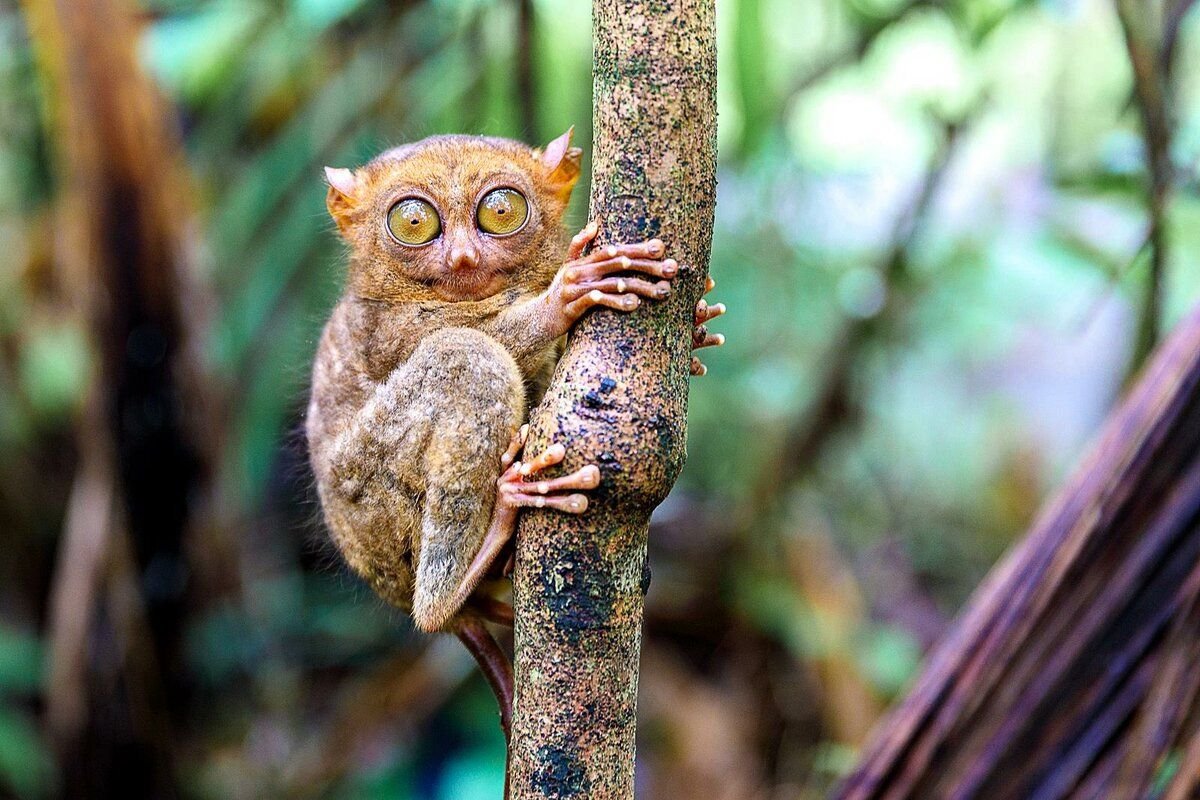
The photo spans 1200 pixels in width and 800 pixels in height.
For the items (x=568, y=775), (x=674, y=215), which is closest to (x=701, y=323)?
(x=674, y=215)

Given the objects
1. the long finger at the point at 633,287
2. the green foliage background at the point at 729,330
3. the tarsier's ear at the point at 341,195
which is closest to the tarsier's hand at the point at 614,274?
the long finger at the point at 633,287

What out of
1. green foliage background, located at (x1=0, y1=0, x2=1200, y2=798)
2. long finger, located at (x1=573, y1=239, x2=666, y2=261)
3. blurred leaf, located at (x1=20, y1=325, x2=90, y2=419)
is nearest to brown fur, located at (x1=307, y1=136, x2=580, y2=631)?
long finger, located at (x1=573, y1=239, x2=666, y2=261)

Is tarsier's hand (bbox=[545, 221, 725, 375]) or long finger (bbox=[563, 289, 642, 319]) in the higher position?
tarsier's hand (bbox=[545, 221, 725, 375])

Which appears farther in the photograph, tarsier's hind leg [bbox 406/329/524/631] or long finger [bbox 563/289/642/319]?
tarsier's hind leg [bbox 406/329/524/631]

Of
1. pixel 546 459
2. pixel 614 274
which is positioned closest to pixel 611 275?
pixel 614 274

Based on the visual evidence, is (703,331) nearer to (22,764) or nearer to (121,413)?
(121,413)

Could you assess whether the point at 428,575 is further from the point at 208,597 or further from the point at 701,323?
the point at 208,597

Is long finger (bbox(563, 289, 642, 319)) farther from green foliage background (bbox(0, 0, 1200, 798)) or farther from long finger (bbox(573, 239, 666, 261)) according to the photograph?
green foliage background (bbox(0, 0, 1200, 798))
